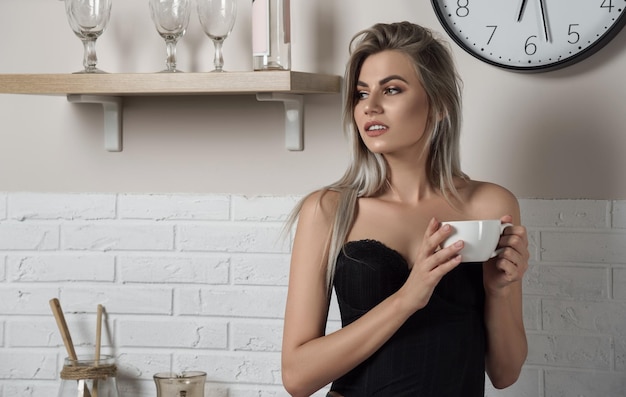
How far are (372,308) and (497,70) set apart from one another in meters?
0.69

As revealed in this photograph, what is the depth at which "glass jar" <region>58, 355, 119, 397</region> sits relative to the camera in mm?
2070

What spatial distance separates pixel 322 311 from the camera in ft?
5.53

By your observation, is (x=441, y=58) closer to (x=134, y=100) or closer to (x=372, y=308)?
(x=372, y=308)

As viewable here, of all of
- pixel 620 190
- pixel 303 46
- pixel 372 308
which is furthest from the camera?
pixel 303 46

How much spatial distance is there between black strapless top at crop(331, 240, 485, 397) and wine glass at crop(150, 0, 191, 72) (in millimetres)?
660

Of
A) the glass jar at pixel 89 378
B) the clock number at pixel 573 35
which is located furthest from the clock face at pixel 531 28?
the glass jar at pixel 89 378

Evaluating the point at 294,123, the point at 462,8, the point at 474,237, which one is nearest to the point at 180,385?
the point at 294,123

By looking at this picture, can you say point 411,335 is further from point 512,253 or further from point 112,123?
point 112,123

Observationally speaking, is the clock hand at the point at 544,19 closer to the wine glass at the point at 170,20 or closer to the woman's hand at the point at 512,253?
the woman's hand at the point at 512,253

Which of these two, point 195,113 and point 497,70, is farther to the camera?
point 195,113

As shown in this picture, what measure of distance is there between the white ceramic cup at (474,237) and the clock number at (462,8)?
0.68 metres

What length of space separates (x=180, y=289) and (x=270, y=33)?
0.63 m

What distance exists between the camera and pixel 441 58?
1733mm

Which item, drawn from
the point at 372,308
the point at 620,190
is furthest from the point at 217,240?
the point at 620,190
